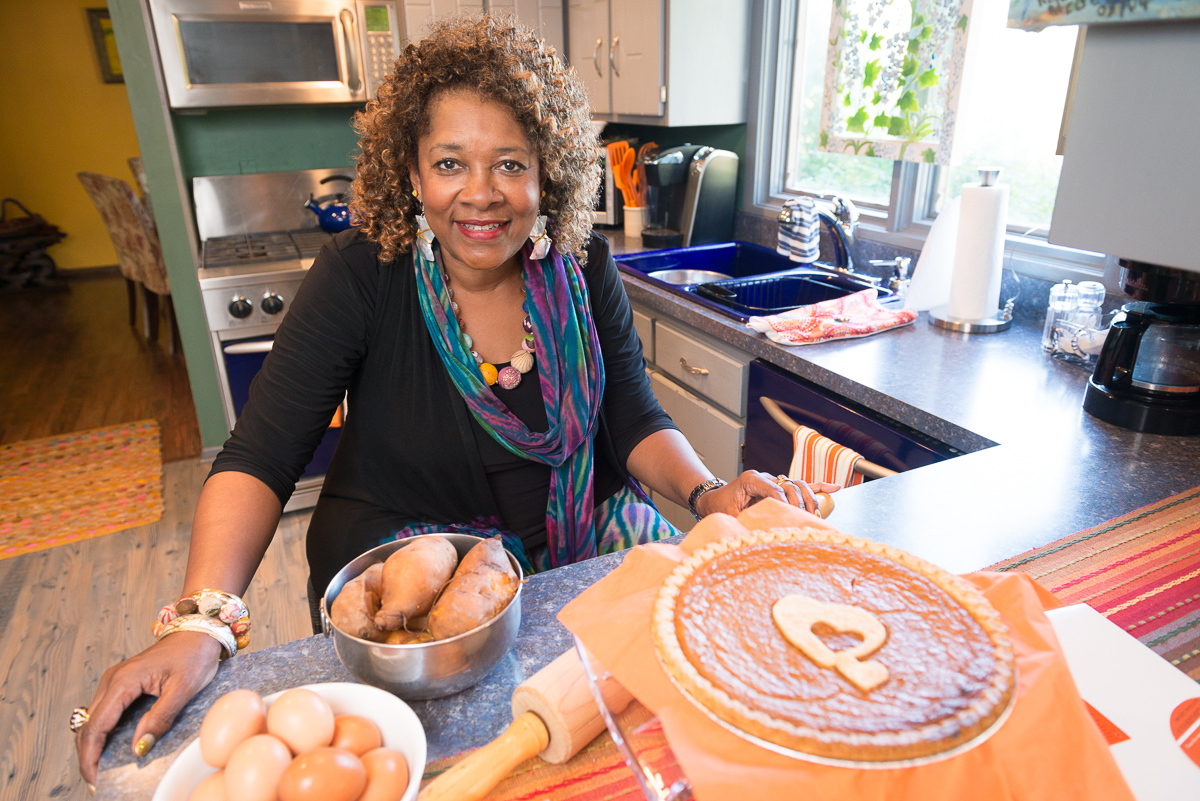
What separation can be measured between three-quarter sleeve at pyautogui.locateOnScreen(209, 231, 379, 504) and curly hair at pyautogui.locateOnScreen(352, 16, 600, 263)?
0.08 m

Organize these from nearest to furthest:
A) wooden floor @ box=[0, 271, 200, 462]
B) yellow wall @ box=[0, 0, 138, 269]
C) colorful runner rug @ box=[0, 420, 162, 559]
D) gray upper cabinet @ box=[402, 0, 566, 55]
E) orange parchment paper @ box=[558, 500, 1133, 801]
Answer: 1. orange parchment paper @ box=[558, 500, 1133, 801]
2. colorful runner rug @ box=[0, 420, 162, 559]
3. gray upper cabinet @ box=[402, 0, 566, 55]
4. wooden floor @ box=[0, 271, 200, 462]
5. yellow wall @ box=[0, 0, 138, 269]

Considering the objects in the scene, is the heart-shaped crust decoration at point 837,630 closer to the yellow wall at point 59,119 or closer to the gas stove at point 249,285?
the gas stove at point 249,285

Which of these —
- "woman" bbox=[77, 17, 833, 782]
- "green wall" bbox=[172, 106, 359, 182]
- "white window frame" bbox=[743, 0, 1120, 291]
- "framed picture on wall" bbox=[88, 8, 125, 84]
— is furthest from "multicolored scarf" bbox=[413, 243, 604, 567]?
"framed picture on wall" bbox=[88, 8, 125, 84]

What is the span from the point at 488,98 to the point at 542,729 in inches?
36.1

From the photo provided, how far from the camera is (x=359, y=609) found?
0.64 meters

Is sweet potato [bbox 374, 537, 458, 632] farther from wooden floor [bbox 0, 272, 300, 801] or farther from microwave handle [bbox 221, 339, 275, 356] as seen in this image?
microwave handle [bbox 221, 339, 275, 356]

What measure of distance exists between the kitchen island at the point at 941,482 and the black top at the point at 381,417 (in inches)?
18.0

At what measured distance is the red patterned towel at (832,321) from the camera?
1.74 metres

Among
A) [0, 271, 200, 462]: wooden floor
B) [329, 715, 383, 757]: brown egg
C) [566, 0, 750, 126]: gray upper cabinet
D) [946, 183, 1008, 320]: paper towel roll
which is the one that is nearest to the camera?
[329, 715, 383, 757]: brown egg

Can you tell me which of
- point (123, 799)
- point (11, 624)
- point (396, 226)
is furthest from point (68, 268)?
point (123, 799)

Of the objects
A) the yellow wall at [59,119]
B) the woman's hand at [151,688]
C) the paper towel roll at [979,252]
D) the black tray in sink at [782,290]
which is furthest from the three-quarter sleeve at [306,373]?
the yellow wall at [59,119]

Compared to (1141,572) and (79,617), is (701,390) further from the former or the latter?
(79,617)

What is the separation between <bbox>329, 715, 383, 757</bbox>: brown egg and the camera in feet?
1.76

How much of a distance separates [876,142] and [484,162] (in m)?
1.52
